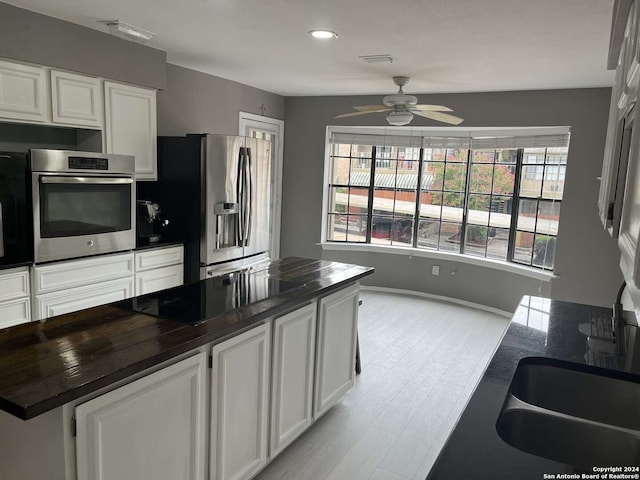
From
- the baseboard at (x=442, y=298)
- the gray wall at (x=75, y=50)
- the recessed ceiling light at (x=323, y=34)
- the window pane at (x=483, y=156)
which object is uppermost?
A: the recessed ceiling light at (x=323, y=34)

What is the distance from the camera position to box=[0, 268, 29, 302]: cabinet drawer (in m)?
3.00

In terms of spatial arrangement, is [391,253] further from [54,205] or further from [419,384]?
[54,205]

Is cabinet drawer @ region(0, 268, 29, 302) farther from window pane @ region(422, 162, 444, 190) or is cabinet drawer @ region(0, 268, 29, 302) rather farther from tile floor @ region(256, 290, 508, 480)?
window pane @ region(422, 162, 444, 190)

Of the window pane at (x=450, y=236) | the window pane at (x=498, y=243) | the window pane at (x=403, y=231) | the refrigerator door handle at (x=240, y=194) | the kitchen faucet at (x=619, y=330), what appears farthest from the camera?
the window pane at (x=403, y=231)

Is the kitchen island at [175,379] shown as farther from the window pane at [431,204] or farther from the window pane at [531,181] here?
the window pane at [431,204]

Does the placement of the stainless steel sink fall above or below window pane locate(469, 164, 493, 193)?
below

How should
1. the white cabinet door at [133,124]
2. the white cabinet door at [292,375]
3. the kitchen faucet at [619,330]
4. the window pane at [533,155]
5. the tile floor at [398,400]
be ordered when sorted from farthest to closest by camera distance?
1. the window pane at [533,155]
2. the white cabinet door at [133,124]
3. the tile floor at [398,400]
4. the white cabinet door at [292,375]
5. the kitchen faucet at [619,330]

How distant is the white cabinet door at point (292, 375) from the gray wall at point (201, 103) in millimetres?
2844

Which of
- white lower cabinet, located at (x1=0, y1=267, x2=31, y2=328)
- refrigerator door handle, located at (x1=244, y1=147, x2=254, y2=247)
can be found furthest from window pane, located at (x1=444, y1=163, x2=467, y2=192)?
white lower cabinet, located at (x1=0, y1=267, x2=31, y2=328)

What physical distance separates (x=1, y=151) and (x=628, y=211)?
143 inches

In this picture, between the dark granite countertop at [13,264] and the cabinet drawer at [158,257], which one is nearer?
the dark granite countertop at [13,264]

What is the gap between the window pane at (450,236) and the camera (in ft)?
20.3

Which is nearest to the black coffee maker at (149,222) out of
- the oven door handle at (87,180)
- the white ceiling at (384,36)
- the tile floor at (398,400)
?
the oven door handle at (87,180)

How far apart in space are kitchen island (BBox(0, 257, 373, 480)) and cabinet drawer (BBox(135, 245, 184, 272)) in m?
1.36
